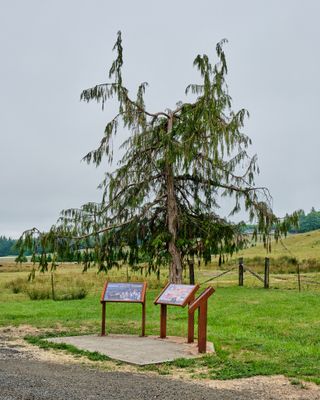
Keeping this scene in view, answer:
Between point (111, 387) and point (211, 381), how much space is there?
1.53 m

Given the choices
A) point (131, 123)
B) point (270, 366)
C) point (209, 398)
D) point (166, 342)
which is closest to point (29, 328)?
point (166, 342)

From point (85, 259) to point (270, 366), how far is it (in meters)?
15.1

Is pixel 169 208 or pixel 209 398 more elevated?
pixel 169 208

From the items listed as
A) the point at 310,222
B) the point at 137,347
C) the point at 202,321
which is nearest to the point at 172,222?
the point at 137,347

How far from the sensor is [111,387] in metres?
7.77

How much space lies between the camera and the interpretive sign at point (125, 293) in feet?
44.3

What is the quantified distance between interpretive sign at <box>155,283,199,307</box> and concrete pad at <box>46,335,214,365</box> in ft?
2.73

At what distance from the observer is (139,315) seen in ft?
60.2

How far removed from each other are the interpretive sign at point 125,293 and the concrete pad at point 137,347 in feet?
2.82

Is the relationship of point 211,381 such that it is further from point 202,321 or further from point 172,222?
point 172,222

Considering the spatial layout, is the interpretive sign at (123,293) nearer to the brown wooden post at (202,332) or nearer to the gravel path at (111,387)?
the brown wooden post at (202,332)

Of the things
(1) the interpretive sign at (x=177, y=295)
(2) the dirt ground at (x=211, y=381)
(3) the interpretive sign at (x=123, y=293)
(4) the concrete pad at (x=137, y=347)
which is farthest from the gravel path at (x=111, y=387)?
(3) the interpretive sign at (x=123, y=293)

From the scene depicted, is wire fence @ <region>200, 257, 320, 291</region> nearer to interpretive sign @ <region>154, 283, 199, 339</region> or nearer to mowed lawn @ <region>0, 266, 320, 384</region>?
mowed lawn @ <region>0, 266, 320, 384</region>

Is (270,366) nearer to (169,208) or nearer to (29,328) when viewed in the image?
(29,328)
